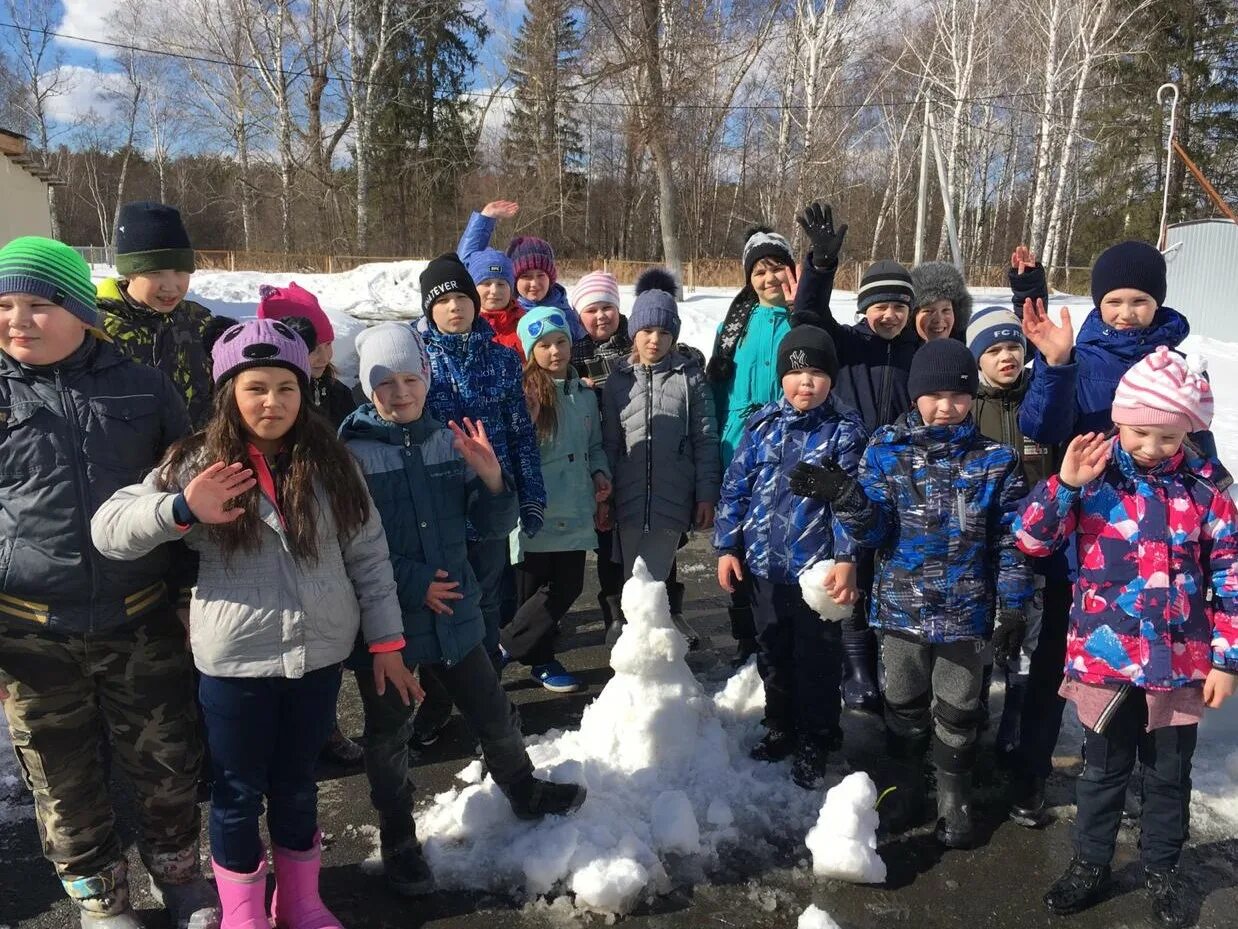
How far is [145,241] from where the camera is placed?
10.3ft

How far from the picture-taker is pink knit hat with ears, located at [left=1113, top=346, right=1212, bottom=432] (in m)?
2.52

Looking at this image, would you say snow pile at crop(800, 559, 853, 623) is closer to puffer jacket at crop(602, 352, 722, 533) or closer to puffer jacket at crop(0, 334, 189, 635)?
puffer jacket at crop(602, 352, 722, 533)

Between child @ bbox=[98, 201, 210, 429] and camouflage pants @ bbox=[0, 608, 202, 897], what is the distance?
994 millimetres

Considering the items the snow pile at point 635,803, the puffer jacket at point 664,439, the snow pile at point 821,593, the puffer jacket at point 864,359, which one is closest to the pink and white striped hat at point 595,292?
the puffer jacket at point 664,439

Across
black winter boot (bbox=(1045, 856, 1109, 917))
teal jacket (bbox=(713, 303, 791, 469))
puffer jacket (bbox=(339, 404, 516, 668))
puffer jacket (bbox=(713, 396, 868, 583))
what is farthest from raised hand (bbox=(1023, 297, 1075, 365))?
puffer jacket (bbox=(339, 404, 516, 668))

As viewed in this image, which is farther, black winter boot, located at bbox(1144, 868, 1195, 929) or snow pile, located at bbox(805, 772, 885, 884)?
snow pile, located at bbox(805, 772, 885, 884)

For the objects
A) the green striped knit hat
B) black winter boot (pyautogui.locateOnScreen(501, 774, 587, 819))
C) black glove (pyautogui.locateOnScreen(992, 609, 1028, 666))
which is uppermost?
the green striped knit hat

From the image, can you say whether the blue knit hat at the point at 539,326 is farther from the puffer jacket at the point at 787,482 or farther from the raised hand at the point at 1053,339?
the raised hand at the point at 1053,339

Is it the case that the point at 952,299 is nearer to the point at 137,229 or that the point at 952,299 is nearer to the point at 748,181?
the point at 137,229

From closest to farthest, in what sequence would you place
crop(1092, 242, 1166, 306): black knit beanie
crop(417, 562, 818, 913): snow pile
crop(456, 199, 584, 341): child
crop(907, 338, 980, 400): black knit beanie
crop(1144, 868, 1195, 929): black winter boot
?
crop(1144, 868, 1195, 929): black winter boot → crop(417, 562, 818, 913): snow pile → crop(907, 338, 980, 400): black knit beanie → crop(1092, 242, 1166, 306): black knit beanie → crop(456, 199, 584, 341): child

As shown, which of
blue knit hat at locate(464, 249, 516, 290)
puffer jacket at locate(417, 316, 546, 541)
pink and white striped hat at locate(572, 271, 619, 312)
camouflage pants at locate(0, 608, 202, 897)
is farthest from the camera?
pink and white striped hat at locate(572, 271, 619, 312)

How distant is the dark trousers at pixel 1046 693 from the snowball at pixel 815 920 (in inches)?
45.7

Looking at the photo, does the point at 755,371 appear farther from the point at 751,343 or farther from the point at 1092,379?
the point at 1092,379

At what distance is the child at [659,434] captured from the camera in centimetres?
418
